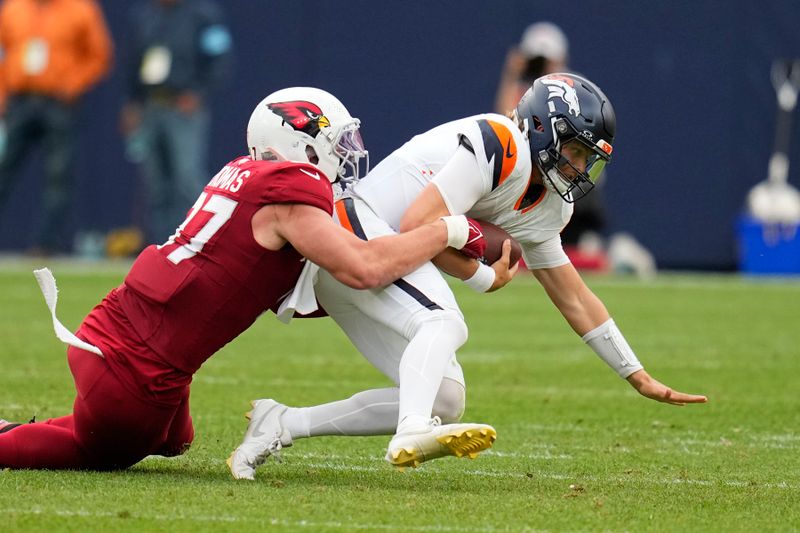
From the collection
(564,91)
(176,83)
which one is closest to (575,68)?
(176,83)

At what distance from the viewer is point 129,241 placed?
48.5 feet

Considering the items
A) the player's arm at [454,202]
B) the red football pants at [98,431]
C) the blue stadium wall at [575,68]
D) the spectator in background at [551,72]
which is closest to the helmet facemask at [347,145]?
the player's arm at [454,202]

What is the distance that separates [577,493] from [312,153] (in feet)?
3.93

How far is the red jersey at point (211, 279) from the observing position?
4031 millimetres

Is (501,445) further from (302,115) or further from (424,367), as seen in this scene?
(302,115)

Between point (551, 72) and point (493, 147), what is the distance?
841cm

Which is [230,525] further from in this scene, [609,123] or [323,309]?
[609,123]

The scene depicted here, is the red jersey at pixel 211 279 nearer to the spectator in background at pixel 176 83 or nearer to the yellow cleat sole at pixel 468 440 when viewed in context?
the yellow cleat sole at pixel 468 440

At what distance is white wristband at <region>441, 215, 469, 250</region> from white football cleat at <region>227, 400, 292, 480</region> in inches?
30.7

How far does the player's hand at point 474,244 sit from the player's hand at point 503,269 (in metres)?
0.11

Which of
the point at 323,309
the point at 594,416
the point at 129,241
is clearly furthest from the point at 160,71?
the point at 323,309

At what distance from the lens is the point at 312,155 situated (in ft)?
13.9

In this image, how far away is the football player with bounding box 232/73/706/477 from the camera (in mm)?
4129

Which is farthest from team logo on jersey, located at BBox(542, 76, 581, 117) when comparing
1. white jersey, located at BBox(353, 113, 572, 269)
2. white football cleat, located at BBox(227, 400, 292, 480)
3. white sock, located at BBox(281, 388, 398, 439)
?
white football cleat, located at BBox(227, 400, 292, 480)
